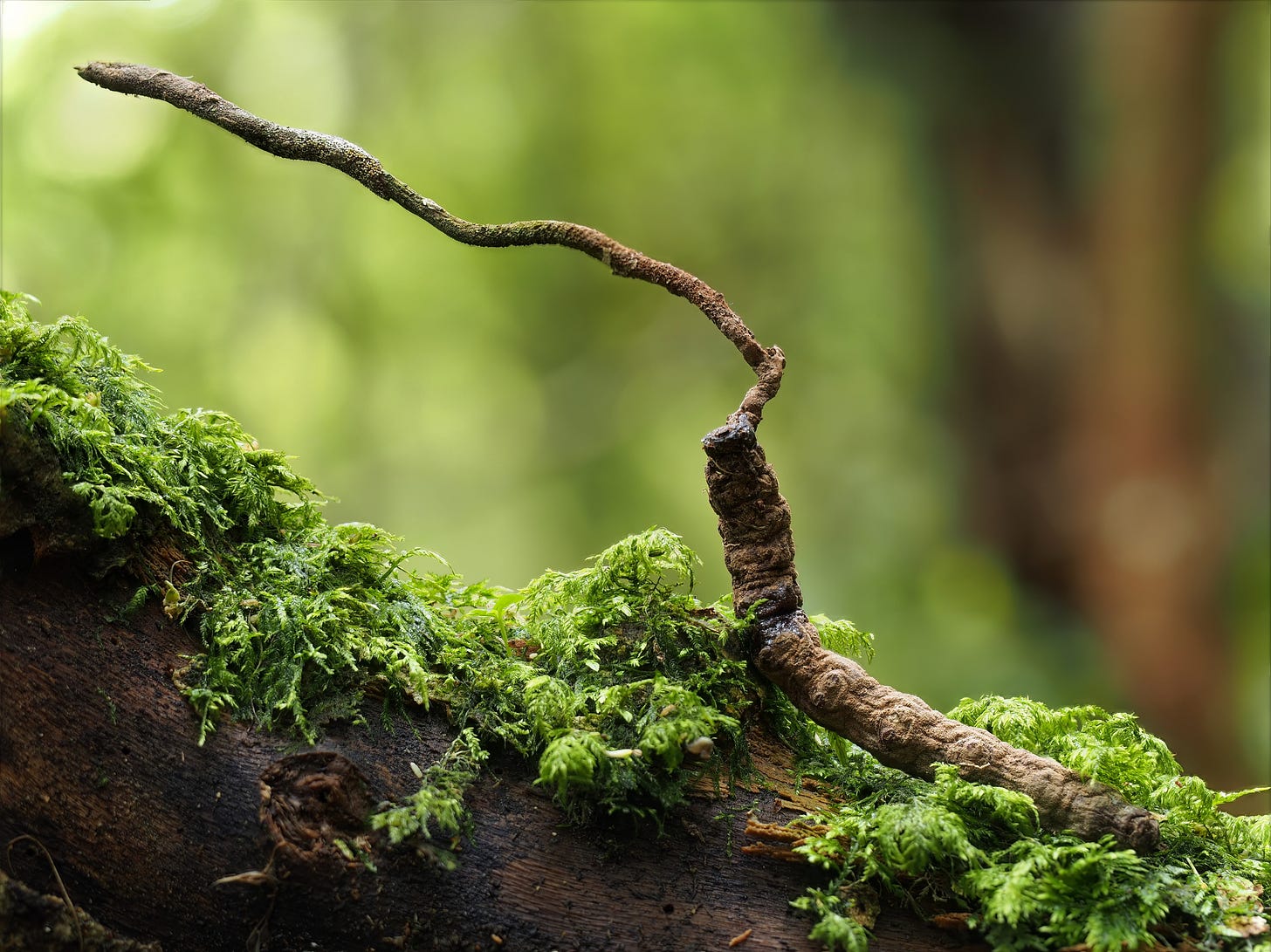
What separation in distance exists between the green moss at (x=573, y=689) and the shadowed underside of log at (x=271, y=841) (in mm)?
38

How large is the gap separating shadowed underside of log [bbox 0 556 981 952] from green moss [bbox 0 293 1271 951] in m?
0.04

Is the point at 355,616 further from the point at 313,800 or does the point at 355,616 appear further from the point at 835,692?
the point at 835,692

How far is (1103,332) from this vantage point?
4758mm

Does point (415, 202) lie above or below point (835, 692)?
above

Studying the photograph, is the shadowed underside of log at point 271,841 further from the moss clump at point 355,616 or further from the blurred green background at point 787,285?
the blurred green background at point 787,285

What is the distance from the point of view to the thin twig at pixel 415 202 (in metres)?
1.44

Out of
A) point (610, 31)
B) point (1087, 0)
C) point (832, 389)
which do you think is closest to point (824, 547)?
point (832, 389)

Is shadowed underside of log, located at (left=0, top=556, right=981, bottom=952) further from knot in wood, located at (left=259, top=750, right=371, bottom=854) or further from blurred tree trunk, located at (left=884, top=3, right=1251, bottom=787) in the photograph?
blurred tree trunk, located at (left=884, top=3, right=1251, bottom=787)

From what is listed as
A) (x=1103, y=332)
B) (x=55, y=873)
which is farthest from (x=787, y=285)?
(x=55, y=873)

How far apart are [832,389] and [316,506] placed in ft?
16.3

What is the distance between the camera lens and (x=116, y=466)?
1.30 metres

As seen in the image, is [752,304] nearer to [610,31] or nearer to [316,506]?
[610,31]

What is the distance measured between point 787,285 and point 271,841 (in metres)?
5.55

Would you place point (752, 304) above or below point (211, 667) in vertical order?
above
